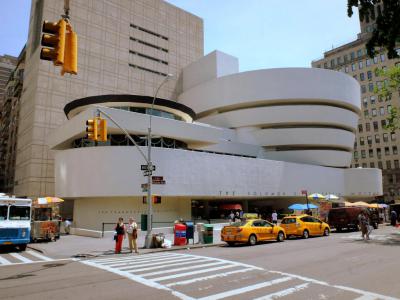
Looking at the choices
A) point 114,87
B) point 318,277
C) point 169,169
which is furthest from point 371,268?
point 114,87

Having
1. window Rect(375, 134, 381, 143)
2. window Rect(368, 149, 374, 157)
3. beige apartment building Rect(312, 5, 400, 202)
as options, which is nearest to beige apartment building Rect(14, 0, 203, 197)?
beige apartment building Rect(312, 5, 400, 202)

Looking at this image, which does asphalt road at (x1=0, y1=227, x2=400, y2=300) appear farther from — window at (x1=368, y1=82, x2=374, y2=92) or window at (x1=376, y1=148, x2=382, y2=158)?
window at (x1=368, y1=82, x2=374, y2=92)

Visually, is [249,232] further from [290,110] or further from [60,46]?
[290,110]

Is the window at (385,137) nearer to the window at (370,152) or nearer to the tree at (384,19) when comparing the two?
the window at (370,152)

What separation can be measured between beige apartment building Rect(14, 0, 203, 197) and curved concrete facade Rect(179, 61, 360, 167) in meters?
17.7

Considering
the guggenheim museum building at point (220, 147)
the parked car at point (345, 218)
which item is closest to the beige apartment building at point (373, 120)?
the guggenheim museum building at point (220, 147)

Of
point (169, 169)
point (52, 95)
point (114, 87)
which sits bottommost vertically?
point (169, 169)

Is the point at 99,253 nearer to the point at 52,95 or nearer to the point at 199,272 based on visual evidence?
the point at 199,272

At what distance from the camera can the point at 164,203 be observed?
35781mm

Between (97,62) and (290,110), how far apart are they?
35072 mm

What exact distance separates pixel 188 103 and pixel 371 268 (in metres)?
58.0

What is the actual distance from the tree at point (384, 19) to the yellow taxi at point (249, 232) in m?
14.3

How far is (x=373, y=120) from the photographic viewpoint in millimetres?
89250

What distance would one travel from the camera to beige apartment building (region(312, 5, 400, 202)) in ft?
277
